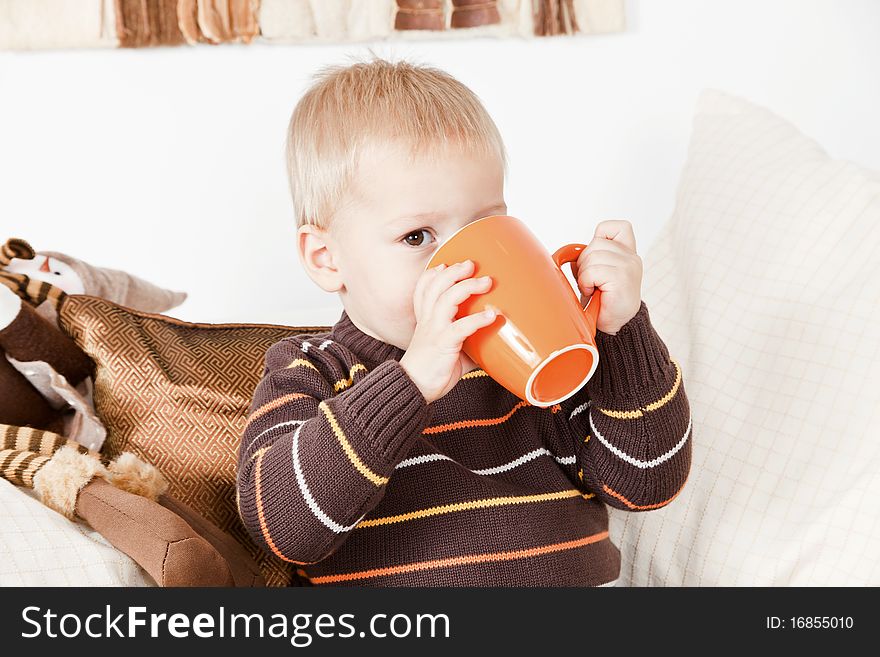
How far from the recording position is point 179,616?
75 centimetres

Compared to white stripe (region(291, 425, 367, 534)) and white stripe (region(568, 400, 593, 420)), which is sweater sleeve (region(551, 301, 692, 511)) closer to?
white stripe (region(568, 400, 593, 420))

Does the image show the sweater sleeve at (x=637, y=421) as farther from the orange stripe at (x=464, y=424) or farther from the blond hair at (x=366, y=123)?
the blond hair at (x=366, y=123)

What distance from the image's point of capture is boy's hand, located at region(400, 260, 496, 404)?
0.75 m

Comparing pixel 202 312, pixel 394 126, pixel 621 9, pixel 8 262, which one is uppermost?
pixel 621 9

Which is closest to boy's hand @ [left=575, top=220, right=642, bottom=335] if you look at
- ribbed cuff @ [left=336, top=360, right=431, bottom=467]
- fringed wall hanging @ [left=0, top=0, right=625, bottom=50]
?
ribbed cuff @ [left=336, top=360, right=431, bottom=467]

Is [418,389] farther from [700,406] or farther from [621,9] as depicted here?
[621,9]

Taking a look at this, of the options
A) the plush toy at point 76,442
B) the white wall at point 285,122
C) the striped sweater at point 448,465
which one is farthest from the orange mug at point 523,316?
the white wall at point 285,122

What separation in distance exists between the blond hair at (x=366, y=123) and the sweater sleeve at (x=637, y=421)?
243 millimetres

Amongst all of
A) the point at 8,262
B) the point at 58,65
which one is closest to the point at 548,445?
the point at 8,262

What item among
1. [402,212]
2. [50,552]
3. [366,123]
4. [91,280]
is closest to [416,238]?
[402,212]

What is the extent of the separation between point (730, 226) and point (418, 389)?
1.97ft

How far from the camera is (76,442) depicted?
1.01 meters

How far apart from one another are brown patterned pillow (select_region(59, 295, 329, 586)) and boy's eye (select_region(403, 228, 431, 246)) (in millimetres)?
369

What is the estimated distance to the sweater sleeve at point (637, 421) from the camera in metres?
0.94
